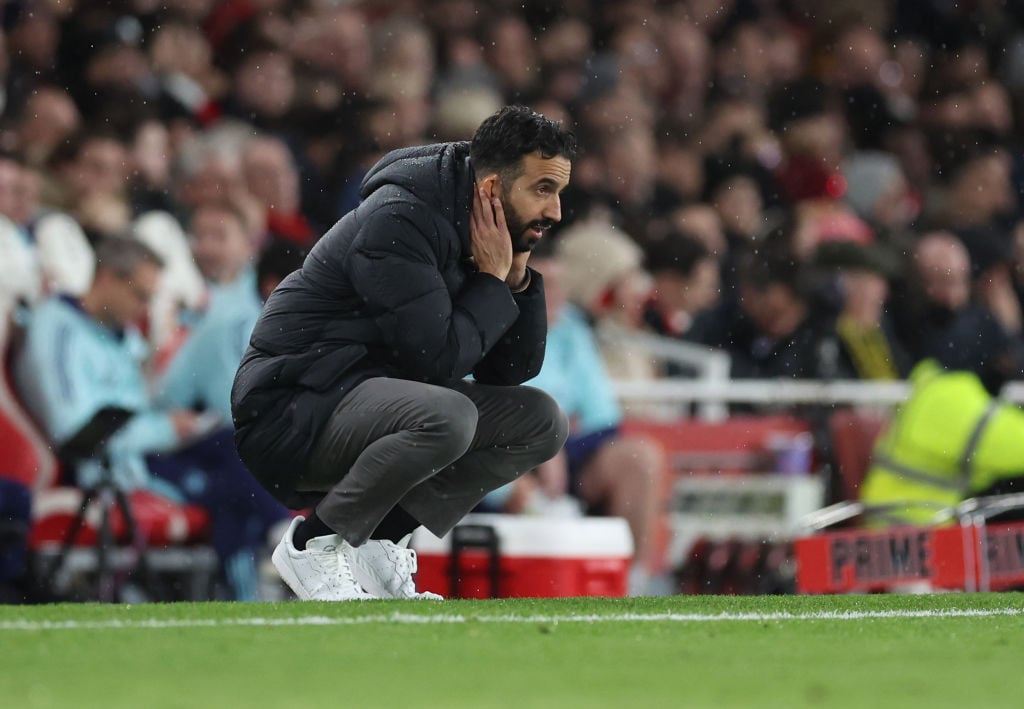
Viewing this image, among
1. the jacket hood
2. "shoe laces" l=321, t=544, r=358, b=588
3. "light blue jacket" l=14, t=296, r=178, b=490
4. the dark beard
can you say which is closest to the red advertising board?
the dark beard

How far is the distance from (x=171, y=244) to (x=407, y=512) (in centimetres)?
421

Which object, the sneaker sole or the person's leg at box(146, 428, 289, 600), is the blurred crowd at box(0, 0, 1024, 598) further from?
the sneaker sole

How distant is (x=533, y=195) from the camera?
617 centimetres

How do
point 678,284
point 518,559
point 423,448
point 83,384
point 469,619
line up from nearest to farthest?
point 469,619 → point 423,448 → point 518,559 → point 83,384 → point 678,284

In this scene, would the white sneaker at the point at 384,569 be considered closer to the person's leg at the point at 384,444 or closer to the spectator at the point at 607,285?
the person's leg at the point at 384,444

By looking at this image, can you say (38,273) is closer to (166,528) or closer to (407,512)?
(166,528)

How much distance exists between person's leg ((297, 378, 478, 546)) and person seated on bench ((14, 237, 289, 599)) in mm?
2616

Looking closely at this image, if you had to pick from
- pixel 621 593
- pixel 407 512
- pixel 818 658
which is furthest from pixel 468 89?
pixel 818 658

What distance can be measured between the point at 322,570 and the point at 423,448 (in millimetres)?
506

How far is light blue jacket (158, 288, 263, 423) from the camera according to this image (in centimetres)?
915

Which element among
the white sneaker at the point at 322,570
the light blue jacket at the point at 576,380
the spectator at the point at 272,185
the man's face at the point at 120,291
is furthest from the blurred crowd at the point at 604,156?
the white sneaker at the point at 322,570

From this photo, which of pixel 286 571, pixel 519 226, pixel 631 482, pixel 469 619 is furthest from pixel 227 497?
pixel 469 619

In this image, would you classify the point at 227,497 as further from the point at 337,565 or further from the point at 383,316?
the point at 383,316

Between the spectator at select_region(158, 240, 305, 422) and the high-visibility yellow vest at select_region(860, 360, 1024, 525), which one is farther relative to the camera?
the spectator at select_region(158, 240, 305, 422)
